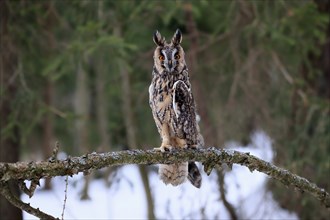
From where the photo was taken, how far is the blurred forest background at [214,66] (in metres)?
6.80

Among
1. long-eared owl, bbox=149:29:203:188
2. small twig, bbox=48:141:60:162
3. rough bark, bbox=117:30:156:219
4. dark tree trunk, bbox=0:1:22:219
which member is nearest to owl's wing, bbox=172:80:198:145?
long-eared owl, bbox=149:29:203:188

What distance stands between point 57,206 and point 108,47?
2.81 metres

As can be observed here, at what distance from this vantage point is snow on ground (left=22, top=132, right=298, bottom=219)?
271 inches

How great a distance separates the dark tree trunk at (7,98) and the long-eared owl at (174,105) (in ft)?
9.16

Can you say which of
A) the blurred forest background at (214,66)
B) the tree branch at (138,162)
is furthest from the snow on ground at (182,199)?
the tree branch at (138,162)

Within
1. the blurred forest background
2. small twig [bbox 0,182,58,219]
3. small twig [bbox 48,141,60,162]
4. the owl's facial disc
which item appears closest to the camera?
small twig [bbox 0,182,58,219]

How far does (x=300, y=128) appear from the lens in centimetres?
746

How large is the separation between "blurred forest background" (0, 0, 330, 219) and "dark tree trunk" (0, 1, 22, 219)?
0.01 m

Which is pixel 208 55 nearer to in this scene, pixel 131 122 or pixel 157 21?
pixel 157 21

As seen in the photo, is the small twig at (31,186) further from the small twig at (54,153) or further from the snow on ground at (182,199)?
the snow on ground at (182,199)

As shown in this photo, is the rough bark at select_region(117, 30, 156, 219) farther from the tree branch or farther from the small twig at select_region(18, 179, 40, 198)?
the small twig at select_region(18, 179, 40, 198)

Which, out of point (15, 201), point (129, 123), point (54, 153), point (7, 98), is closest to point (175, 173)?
point (54, 153)

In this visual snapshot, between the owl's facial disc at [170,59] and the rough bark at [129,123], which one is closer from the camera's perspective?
the owl's facial disc at [170,59]

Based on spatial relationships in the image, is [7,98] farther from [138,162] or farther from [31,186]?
[31,186]
